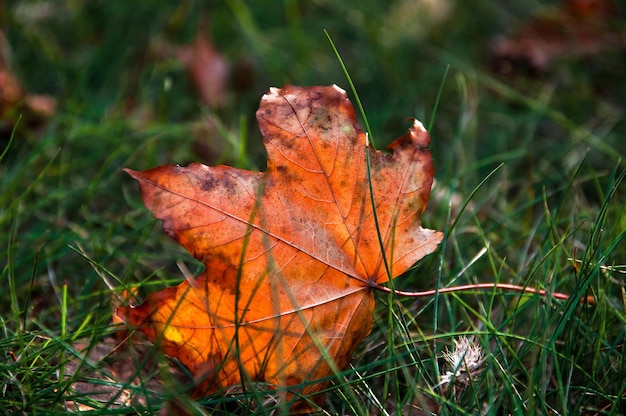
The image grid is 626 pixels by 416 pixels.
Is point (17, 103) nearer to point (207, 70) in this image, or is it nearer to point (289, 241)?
point (207, 70)

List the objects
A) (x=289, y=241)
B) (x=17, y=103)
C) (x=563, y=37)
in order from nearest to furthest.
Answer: (x=289, y=241)
(x=17, y=103)
(x=563, y=37)

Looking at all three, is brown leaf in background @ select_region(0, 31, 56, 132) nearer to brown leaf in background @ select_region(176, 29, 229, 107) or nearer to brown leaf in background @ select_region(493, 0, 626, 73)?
brown leaf in background @ select_region(176, 29, 229, 107)

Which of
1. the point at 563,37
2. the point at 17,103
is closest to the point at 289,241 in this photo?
the point at 17,103

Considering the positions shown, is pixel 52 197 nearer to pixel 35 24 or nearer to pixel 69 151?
pixel 69 151

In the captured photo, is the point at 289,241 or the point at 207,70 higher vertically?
the point at 289,241

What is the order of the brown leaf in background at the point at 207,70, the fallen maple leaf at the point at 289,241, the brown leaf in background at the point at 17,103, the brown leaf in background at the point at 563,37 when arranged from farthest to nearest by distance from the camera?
1. the brown leaf in background at the point at 563,37
2. the brown leaf in background at the point at 207,70
3. the brown leaf in background at the point at 17,103
4. the fallen maple leaf at the point at 289,241

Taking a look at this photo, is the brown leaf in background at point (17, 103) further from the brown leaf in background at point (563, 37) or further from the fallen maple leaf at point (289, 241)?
the brown leaf in background at point (563, 37)

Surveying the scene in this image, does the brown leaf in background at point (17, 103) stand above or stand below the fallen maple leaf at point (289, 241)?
below

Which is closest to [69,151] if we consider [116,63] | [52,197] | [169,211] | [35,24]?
[52,197]

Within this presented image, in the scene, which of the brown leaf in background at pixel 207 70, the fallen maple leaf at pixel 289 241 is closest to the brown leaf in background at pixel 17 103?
the brown leaf in background at pixel 207 70
